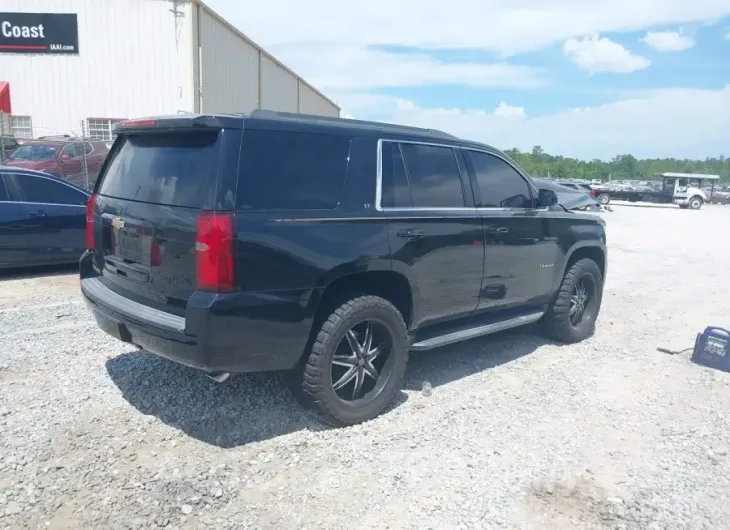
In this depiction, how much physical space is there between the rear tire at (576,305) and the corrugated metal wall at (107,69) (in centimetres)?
1822

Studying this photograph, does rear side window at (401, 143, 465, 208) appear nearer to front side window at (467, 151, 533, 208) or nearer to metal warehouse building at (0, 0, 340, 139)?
front side window at (467, 151, 533, 208)

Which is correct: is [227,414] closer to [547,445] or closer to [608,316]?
[547,445]

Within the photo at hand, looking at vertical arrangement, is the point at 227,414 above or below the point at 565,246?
below

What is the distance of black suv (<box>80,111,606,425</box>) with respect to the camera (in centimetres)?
342

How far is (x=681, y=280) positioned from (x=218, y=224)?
31.3 feet

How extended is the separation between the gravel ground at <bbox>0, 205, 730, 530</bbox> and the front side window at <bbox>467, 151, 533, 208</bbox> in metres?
1.46

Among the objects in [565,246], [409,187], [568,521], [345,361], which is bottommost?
[568,521]

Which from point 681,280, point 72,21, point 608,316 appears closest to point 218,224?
point 608,316

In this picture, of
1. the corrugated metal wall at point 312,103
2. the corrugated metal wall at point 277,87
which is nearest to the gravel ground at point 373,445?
the corrugated metal wall at point 277,87

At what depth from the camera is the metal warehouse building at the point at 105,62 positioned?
70.0 ft

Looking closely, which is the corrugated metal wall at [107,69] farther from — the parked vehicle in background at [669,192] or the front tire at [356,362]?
the parked vehicle in background at [669,192]

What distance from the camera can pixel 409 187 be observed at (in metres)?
4.40

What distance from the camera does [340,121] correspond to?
419 centimetres

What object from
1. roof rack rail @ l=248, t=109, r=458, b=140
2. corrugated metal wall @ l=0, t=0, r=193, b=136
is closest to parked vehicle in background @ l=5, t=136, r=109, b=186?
corrugated metal wall @ l=0, t=0, r=193, b=136
